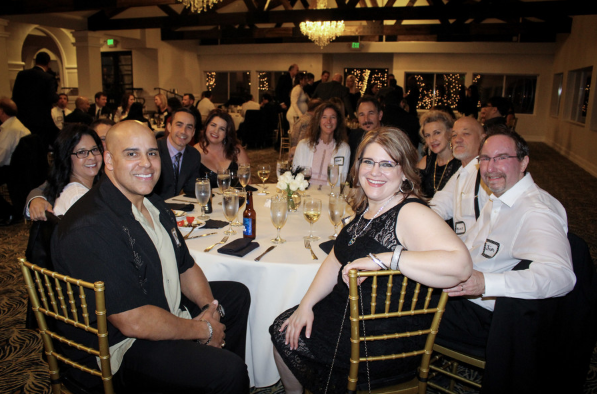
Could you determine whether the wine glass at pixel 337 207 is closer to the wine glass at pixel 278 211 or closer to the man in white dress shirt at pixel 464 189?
the wine glass at pixel 278 211

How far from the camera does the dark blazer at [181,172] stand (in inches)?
131

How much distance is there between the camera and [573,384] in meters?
1.68

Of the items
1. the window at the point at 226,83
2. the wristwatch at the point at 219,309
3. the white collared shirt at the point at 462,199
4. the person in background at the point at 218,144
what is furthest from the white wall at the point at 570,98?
the window at the point at 226,83

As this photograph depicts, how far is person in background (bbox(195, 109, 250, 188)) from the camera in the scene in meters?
3.69

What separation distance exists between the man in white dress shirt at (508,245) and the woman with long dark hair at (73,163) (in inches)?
78.5

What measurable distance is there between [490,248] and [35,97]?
644 cm

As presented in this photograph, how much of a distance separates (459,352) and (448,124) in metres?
1.88

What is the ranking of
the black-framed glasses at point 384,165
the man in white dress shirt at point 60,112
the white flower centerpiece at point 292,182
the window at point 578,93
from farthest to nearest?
1. the window at point 578,93
2. the man in white dress shirt at point 60,112
3. the white flower centerpiece at point 292,182
4. the black-framed glasses at point 384,165

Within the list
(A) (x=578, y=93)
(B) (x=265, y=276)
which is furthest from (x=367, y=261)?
(A) (x=578, y=93)

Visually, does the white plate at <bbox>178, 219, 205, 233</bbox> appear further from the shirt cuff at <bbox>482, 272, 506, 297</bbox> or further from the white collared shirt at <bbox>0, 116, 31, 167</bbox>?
the white collared shirt at <bbox>0, 116, 31, 167</bbox>

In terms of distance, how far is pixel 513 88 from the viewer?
14.1 metres

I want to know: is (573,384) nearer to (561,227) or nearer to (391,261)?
(561,227)

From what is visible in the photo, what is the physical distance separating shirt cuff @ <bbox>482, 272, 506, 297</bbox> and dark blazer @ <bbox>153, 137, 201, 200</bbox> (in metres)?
2.27

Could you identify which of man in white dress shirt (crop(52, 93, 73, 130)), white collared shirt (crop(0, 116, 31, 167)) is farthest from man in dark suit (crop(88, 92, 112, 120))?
white collared shirt (crop(0, 116, 31, 167))
